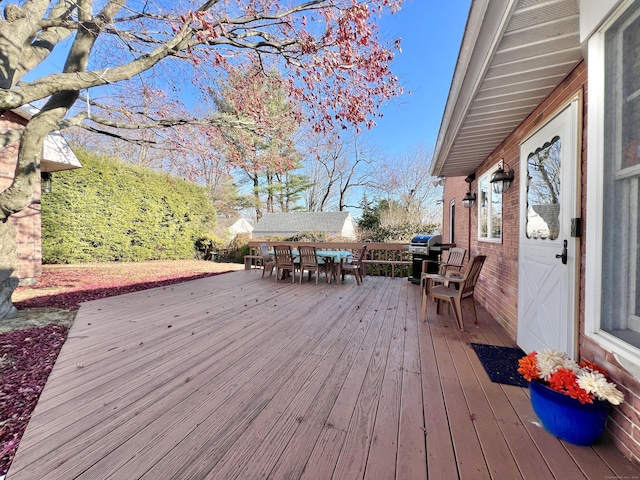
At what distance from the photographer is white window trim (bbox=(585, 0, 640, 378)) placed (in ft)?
4.76

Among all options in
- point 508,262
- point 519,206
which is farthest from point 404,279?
point 519,206

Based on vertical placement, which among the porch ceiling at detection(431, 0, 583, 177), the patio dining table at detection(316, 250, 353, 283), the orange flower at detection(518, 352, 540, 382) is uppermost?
the porch ceiling at detection(431, 0, 583, 177)

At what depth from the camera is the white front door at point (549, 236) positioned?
6.69ft

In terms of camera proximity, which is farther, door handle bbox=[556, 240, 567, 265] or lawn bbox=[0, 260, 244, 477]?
door handle bbox=[556, 240, 567, 265]

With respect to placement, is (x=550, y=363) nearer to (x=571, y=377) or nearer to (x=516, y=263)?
(x=571, y=377)

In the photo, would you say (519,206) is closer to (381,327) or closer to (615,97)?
(615,97)

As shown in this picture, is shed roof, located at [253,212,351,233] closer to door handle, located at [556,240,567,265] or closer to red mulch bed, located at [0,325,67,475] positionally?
red mulch bed, located at [0,325,67,475]

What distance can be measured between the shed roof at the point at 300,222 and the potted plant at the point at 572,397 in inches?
629

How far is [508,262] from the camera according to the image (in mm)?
3439

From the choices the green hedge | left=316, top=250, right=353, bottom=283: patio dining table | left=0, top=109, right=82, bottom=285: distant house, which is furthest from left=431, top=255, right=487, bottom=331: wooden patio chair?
the green hedge

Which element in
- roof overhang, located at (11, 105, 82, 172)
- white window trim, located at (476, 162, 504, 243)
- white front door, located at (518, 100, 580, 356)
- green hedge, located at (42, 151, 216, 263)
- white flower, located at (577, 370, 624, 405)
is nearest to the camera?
white flower, located at (577, 370, 624, 405)

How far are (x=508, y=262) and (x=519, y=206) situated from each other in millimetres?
769

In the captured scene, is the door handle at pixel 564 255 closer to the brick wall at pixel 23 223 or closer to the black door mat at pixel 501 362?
the black door mat at pixel 501 362

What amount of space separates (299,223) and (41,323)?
1523 centimetres
